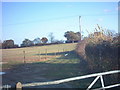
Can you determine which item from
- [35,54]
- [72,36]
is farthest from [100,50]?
[35,54]

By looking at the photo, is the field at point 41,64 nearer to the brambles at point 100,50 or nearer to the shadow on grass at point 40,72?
the shadow on grass at point 40,72

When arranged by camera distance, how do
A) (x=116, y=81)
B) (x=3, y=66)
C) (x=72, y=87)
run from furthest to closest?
(x=3, y=66)
(x=72, y=87)
(x=116, y=81)

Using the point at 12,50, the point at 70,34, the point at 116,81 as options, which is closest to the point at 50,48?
the point at 70,34

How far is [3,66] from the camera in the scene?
266 inches

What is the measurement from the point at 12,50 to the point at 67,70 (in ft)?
8.60

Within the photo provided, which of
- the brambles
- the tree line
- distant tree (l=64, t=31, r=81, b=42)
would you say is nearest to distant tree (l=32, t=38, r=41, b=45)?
the tree line

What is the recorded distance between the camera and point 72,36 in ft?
26.5

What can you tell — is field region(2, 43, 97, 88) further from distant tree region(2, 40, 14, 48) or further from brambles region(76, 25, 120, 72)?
brambles region(76, 25, 120, 72)

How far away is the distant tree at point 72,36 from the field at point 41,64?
282 mm

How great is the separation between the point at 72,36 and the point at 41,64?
6.49 ft

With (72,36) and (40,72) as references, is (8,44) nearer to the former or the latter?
(40,72)

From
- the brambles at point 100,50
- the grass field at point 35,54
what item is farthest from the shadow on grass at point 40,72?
the brambles at point 100,50

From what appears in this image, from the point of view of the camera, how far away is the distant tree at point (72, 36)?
769 cm

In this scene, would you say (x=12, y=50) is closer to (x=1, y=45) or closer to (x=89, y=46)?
(x=1, y=45)
